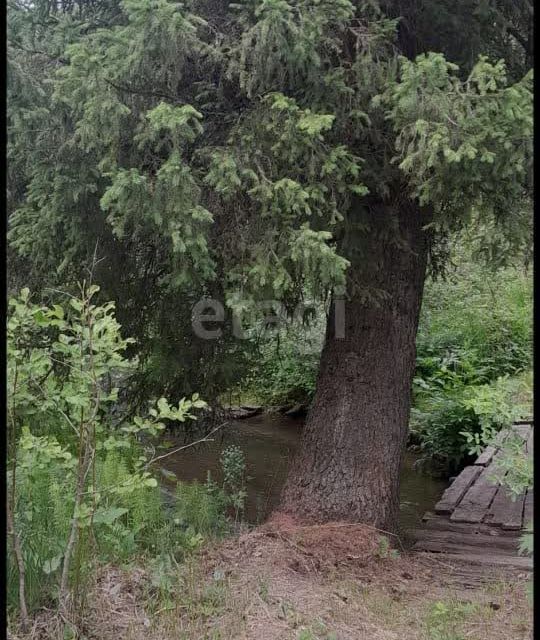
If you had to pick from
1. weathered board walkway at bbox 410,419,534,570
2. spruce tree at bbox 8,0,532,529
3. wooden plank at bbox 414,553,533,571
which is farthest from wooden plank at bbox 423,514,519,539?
spruce tree at bbox 8,0,532,529

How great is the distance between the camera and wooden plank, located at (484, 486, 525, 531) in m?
6.37

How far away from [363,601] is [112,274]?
2876mm

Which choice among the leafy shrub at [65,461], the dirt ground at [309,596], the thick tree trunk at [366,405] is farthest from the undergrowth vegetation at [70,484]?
the thick tree trunk at [366,405]

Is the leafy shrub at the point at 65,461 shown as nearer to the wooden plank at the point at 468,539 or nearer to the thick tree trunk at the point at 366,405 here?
the thick tree trunk at the point at 366,405

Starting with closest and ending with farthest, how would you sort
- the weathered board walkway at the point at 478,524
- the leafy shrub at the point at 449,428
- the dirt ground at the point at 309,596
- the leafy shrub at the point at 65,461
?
1. the leafy shrub at the point at 65,461
2. the dirt ground at the point at 309,596
3. the weathered board walkway at the point at 478,524
4. the leafy shrub at the point at 449,428

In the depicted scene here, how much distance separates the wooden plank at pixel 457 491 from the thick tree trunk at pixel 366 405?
147 cm

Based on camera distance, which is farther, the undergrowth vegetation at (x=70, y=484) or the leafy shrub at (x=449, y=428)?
the leafy shrub at (x=449, y=428)

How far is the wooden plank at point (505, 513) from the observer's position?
6367 millimetres

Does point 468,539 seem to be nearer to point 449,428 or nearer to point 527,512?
point 527,512

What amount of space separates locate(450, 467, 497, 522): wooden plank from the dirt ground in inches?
56.8

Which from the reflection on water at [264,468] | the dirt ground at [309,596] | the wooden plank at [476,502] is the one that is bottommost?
the reflection on water at [264,468]

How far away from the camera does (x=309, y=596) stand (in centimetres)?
404

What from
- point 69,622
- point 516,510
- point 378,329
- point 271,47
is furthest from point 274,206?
point 516,510

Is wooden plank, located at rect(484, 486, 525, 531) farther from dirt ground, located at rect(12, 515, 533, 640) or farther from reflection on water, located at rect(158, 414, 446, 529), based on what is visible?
dirt ground, located at rect(12, 515, 533, 640)
